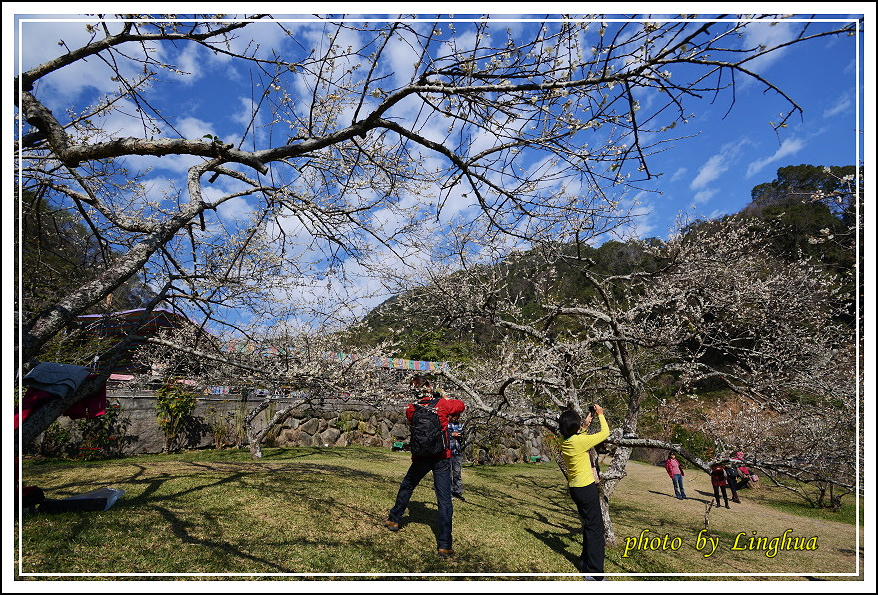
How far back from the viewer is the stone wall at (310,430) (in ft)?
27.8

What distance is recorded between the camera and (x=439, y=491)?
3930 millimetres

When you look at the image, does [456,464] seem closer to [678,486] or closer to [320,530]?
[320,530]

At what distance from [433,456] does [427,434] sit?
0.77 feet

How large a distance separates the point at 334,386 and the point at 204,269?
2562mm

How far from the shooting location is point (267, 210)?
14.5ft

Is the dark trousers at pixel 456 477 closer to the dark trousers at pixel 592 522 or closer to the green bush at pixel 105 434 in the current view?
the dark trousers at pixel 592 522

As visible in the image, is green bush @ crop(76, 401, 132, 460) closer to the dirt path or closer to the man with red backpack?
the man with red backpack

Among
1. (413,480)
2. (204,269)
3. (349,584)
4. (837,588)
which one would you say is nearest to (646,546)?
(837,588)

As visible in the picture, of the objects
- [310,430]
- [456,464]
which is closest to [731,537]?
[456,464]

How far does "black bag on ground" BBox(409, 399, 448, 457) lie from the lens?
402cm

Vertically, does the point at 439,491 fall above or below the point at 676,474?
above

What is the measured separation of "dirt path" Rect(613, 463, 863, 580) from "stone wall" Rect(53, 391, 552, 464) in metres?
3.14

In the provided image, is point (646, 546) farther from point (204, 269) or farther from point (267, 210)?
point (204, 269)

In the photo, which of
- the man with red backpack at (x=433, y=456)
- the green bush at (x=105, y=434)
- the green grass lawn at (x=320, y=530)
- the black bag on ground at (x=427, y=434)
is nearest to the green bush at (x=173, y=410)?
the green bush at (x=105, y=434)
